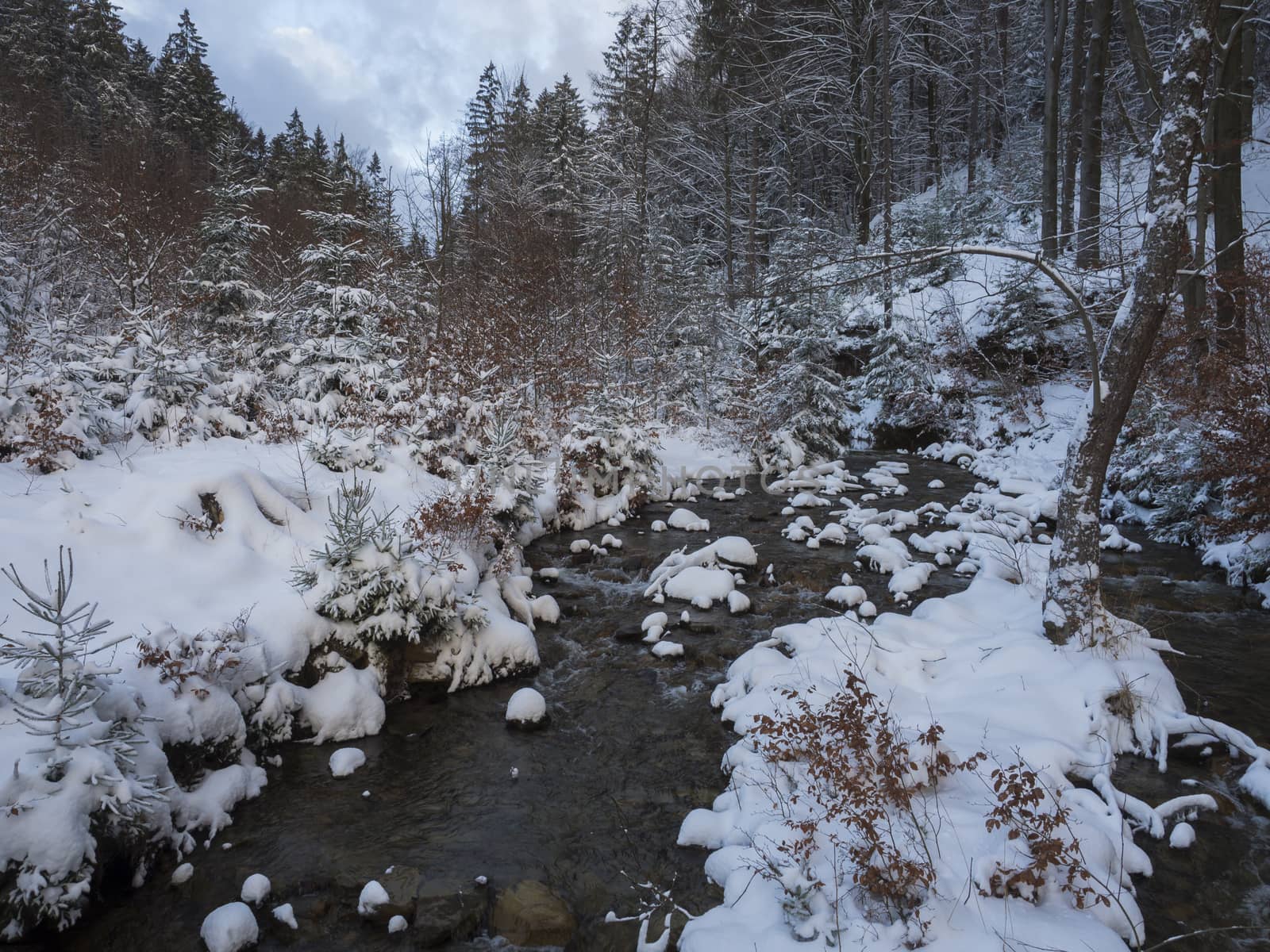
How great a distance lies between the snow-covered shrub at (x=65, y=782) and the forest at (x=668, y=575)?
0.02 meters

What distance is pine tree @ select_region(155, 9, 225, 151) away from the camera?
3112cm

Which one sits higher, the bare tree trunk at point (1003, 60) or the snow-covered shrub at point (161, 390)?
the bare tree trunk at point (1003, 60)

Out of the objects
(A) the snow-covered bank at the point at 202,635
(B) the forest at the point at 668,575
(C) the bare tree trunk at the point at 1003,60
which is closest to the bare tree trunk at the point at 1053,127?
(B) the forest at the point at 668,575

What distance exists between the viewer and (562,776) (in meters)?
5.04

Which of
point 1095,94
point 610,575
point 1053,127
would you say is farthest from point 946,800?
point 1053,127

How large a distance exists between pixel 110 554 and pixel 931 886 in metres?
6.78

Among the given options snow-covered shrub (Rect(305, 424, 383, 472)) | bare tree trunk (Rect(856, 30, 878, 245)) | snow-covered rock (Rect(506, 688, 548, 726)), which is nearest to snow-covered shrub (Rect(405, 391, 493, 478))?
snow-covered shrub (Rect(305, 424, 383, 472))

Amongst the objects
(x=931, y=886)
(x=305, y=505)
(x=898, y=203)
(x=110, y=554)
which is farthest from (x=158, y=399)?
(x=898, y=203)

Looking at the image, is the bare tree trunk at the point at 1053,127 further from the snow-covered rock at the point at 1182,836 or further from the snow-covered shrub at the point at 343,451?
the snow-covered shrub at the point at 343,451

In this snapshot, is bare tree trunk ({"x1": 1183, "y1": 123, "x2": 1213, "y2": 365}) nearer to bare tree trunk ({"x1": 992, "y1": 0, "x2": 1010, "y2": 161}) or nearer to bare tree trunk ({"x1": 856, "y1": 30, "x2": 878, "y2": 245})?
bare tree trunk ({"x1": 856, "y1": 30, "x2": 878, "y2": 245})

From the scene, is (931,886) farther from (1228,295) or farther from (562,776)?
(1228,295)

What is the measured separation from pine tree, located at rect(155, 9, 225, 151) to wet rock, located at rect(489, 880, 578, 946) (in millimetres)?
38700

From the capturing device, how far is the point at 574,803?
15.5ft

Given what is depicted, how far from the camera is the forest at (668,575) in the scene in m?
3.57
